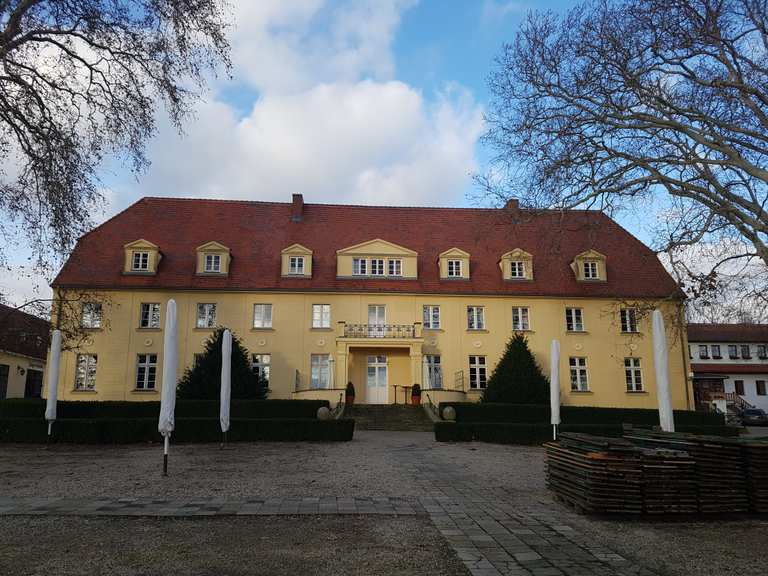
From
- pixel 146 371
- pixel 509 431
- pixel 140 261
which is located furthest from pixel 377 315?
pixel 509 431

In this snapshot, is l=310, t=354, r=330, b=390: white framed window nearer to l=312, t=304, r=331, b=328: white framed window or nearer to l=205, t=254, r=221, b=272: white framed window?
l=312, t=304, r=331, b=328: white framed window

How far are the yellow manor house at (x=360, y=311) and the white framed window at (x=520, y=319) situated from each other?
7 centimetres

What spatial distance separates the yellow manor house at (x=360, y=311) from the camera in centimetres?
3222

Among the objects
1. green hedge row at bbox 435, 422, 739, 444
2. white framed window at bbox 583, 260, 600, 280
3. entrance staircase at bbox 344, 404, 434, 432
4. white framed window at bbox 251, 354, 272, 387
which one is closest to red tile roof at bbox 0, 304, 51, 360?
white framed window at bbox 251, 354, 272, 387

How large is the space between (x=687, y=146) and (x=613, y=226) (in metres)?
25.5

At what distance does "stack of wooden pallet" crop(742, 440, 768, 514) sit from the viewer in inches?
336

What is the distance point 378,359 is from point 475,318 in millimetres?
5887

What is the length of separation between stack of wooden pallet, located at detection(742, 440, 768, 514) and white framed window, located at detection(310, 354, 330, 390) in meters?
25.1

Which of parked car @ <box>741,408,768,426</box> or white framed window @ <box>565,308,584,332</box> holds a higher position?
white framed window @ <box>565,308,584,332</box>

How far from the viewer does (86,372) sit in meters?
32.0

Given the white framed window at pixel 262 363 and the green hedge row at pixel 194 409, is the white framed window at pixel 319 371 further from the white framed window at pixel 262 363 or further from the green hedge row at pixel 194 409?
the green hedge row at pixel 194 409

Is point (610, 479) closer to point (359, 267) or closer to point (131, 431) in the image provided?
point (131, 431)

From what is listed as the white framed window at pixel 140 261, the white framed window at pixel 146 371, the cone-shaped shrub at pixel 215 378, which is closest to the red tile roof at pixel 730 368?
the cone-shaped shrub at pixel 215 378

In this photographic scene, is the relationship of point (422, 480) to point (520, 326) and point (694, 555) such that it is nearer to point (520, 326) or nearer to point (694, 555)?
point (694, 555)
